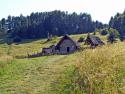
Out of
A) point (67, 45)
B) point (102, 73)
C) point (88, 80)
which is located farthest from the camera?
point (67, 45)

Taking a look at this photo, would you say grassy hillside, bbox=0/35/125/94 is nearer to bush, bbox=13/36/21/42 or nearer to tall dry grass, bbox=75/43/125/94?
tall dry grass, bbox=75/43/125/94

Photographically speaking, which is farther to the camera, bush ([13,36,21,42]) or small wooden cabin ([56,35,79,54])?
bush ([13,36,21,42])

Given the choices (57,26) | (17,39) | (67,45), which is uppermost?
(57,26)

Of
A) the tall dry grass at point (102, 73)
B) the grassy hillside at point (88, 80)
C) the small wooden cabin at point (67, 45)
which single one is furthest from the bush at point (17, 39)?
the tall dry grass at point (102, 73)

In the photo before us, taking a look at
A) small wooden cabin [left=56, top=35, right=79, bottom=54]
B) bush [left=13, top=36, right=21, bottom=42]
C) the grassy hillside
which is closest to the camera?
the grassy hillside

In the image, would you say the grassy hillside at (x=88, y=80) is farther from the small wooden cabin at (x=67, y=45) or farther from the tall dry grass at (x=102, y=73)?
the small wooden cabin at (x=67, y=45)

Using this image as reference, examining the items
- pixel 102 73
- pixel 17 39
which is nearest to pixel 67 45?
pixel 102 73

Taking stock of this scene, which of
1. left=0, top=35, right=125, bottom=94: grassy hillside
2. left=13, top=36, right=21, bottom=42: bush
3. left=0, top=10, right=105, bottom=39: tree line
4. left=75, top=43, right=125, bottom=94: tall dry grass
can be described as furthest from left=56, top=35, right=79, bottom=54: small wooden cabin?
left=0, top=10, right=105, bottom=39: tree line

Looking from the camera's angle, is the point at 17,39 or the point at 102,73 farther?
the point at 17,39

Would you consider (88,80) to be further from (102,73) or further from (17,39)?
(17,39)

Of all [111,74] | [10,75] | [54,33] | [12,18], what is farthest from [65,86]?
[12,18]

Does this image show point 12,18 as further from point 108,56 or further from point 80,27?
point 108,56

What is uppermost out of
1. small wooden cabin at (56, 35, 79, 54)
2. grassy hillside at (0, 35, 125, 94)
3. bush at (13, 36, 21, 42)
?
grassy hillside at (0, 35, 125, 94)

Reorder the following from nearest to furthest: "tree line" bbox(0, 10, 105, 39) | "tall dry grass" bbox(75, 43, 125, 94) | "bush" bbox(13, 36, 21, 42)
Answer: "tall dry grass" bbox(75, 43, 125, 94) < "bush" bbox(13, 36, 21, 42) < "tree line" bbox(0, 10, 105, 39)
